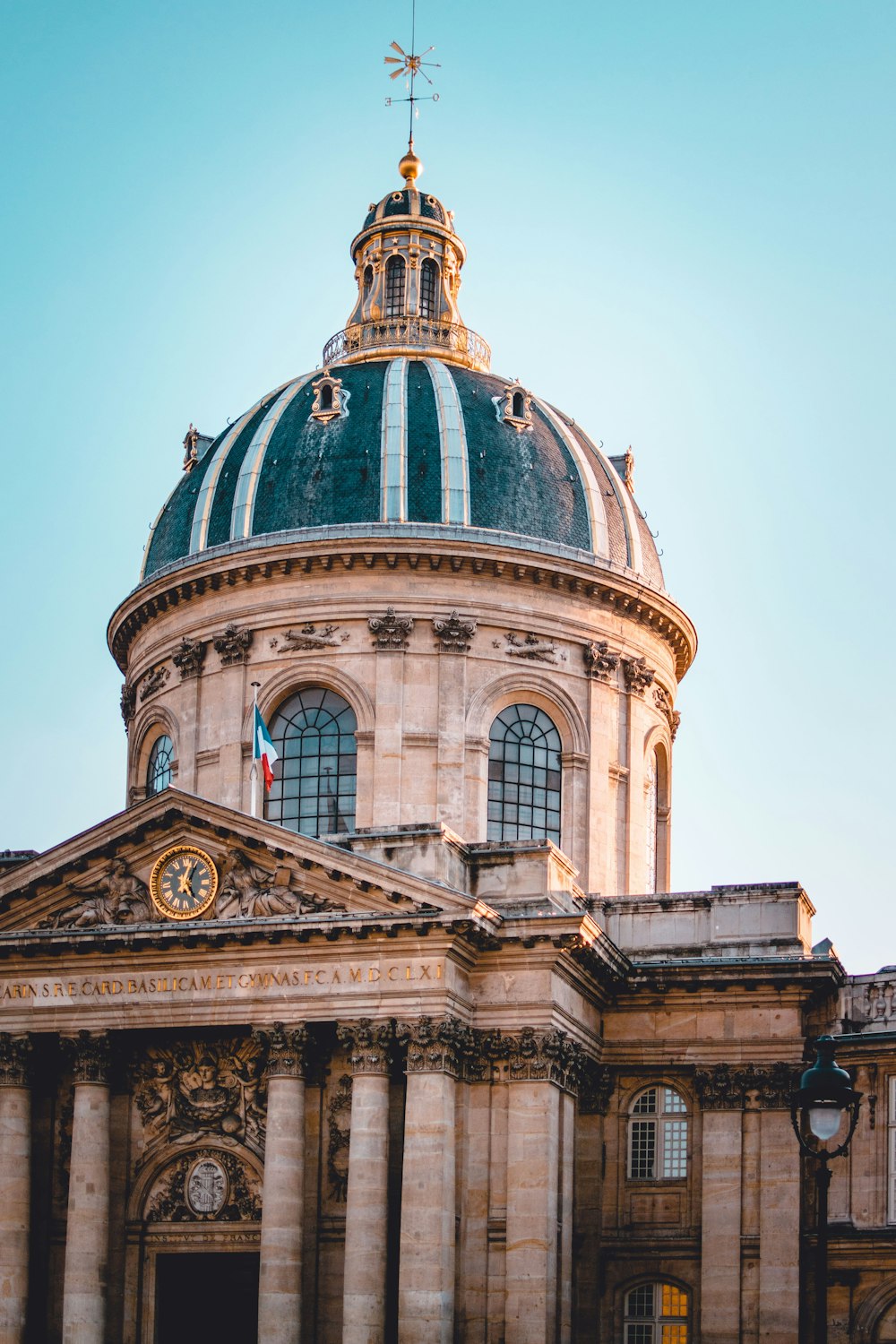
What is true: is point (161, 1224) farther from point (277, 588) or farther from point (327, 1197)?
point (277, 588)

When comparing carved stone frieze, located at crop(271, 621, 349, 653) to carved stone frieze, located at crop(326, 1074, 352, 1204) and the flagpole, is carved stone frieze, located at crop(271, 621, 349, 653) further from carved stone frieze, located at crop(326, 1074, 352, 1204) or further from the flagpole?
carved stone frieze, located at crop(326, 1074, 352, 1204)

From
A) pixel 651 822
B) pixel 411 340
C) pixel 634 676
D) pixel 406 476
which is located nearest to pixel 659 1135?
pixel 651 822

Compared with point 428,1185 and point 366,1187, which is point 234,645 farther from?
point 428,1185

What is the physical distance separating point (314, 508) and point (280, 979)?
14856mm

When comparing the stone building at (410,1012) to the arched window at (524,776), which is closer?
the stone building at (410,1012)

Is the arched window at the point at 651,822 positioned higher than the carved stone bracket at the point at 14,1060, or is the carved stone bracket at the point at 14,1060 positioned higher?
the arched window at the point at 651,822

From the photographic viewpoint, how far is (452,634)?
50.3 metres

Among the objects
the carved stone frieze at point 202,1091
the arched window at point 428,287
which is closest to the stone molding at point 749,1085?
the carved stone frieze at point 202,1091

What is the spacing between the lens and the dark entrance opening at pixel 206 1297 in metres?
42.9

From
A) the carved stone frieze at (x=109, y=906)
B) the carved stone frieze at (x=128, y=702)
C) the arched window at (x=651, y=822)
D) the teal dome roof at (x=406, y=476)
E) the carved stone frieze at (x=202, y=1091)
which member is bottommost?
the carved stone frieze at (x=202, y=1091)

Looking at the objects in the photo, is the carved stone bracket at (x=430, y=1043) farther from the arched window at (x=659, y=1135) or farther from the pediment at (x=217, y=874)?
the arched window at (x=659, y=1135)

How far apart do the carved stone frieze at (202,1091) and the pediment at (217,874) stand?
2.91 m

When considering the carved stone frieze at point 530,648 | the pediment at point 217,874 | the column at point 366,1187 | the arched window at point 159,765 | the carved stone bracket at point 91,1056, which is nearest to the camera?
the column at point 366,1187

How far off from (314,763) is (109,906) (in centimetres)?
904
